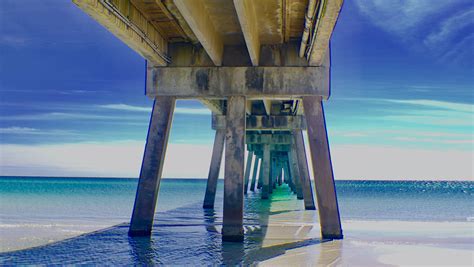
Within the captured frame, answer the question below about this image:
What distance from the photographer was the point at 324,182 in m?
10.7

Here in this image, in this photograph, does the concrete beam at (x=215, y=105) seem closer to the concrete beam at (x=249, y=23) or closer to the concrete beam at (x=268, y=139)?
the concrete beam at (x=249, y=23)

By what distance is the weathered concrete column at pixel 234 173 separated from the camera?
1031cm

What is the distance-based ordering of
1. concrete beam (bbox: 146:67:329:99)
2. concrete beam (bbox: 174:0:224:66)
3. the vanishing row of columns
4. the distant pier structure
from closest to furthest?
concrete beam (bbox: 174:0:224:66)
the distant pier structure
the vanishing row of columns
concrete beam (bbox: 146:67:329:99)

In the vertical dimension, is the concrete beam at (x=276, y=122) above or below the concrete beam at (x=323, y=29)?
below

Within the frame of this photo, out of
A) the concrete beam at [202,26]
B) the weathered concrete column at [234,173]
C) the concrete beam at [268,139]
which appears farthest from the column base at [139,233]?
the concrete beam at [268,139]

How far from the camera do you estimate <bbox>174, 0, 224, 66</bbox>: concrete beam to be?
7.91 m

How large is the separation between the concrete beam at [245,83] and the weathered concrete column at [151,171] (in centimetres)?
49

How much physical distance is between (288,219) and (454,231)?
17.5ft

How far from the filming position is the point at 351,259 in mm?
8516

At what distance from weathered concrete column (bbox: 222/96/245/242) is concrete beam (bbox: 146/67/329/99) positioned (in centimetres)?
36

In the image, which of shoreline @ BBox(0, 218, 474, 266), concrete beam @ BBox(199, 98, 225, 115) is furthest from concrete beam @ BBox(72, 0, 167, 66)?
shoreline @ BBox(0, 218, 474, 266)

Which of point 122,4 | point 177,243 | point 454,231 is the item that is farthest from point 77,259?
point 454,231

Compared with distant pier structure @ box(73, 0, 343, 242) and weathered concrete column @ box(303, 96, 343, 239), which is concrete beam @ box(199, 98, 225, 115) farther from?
weathered concrete column @ box(303, 96, 343, 239)

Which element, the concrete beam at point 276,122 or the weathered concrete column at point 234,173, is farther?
the concrete beam at point 276,122
